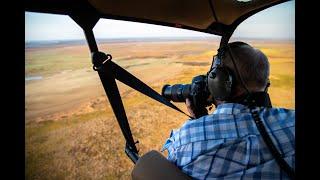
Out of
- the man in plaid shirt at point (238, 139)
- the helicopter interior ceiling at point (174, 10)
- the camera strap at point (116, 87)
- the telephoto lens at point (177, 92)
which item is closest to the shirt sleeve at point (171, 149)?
the man in plaid shirt at point (238, 139)

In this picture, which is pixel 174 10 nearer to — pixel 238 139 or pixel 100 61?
pixel 100 61

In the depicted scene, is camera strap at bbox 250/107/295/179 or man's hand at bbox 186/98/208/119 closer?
camera strap at bbox 250/107/295/179

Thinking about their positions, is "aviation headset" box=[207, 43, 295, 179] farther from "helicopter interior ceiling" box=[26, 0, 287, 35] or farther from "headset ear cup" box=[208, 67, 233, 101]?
"helicopter interior ceiling" box=[26, 0, 287, 35]

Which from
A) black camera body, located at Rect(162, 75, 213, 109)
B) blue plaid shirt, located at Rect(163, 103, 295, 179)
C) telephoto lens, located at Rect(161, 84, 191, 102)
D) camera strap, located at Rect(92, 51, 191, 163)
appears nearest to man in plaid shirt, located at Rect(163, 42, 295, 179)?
blue plaid shirt, located at Rect(163, 103, 295, 179)

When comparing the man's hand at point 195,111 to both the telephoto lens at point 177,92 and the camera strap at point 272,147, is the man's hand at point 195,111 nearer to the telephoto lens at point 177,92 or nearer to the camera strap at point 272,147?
the telephoto lens at point 177,92

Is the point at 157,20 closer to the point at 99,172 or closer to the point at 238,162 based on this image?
the point at 238,162
